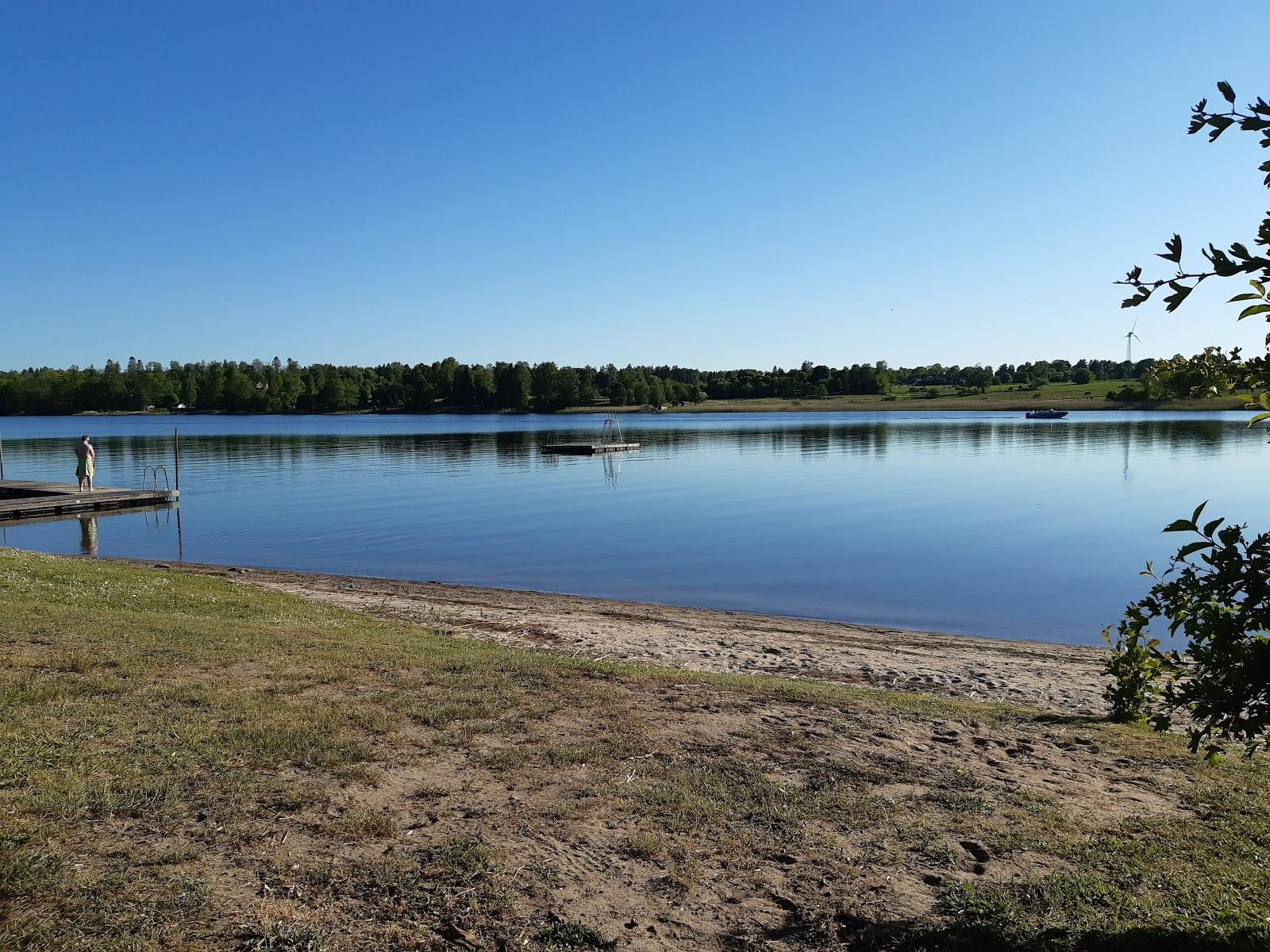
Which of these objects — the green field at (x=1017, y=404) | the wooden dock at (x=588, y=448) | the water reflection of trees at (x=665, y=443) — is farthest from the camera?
the green field at (x=1017, y=404)

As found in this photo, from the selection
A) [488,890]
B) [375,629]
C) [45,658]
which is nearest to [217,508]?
[375,629]

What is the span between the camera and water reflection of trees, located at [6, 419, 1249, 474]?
6925cm

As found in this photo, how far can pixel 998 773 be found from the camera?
677 centimetres

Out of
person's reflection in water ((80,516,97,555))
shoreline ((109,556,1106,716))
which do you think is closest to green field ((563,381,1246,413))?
shoreline ((109,556,1106,716))

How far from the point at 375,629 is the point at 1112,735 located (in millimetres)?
9554

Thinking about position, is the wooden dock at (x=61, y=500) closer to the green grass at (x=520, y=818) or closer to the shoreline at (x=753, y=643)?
the shoreline at (x=753, y=643)

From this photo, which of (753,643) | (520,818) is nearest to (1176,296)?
(520,818)

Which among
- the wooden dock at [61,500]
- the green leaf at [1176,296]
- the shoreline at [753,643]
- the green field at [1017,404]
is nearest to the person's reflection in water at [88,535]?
the wooden dock at [61,500]

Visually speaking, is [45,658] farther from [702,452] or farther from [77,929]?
[702,452]

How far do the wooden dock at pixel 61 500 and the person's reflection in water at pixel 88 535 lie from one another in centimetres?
97

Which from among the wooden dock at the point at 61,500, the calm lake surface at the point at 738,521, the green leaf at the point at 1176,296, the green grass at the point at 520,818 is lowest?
the calm lake surface at the point at 738,521

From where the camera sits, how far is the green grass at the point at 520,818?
14.1 ft

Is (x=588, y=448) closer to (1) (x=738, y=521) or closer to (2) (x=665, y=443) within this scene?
(2) (x=665, y=443)

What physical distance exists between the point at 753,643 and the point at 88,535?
2817 cm
